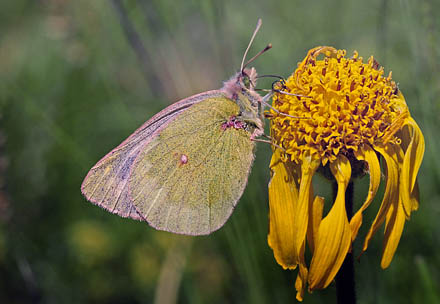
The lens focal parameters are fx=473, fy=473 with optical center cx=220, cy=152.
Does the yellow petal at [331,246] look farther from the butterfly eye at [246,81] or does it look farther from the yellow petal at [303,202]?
the butterfly eye at [246,81]

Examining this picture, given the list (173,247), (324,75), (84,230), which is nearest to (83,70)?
(84,230)

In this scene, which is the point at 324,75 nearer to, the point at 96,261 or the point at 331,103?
the point at 331,103

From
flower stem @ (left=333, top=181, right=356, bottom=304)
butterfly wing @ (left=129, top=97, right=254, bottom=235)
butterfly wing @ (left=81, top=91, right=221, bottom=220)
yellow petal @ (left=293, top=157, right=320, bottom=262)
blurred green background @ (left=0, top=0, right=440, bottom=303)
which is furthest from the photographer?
blurred green background @ (left=0, top=0, right=440, bottom=303)

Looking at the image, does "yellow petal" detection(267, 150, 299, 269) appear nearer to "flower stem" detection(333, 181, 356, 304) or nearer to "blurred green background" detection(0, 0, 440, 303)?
"flower stem" detection(333, 181, 356, 304)

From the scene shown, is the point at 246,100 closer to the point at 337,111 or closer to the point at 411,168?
the point at 337,111

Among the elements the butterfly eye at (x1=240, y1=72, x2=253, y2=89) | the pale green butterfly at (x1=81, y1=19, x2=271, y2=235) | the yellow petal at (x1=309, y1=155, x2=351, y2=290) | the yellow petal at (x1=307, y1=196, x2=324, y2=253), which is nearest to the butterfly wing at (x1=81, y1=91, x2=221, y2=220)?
the pale green butterfly at (x1=81, y1=19, x2=271, y2=235)

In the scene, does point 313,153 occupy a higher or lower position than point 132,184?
lower

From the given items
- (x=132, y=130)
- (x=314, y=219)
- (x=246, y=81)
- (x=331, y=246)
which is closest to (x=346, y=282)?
(x=331, y=246)
